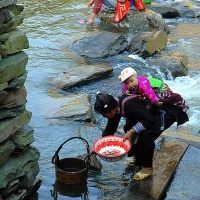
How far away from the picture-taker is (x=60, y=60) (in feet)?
33.3

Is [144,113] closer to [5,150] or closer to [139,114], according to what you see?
[139,114]

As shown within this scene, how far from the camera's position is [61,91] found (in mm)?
8367

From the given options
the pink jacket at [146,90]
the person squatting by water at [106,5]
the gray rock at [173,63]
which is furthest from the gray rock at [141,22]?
the pink jacket at [146,90]

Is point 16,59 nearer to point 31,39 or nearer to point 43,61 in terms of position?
point 43,61

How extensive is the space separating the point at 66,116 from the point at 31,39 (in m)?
4.97

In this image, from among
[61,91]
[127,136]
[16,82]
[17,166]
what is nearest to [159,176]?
[127,136]

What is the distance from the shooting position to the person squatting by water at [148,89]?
487 centimetres

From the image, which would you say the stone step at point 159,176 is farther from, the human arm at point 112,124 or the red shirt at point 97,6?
the red shirt at point 97,6

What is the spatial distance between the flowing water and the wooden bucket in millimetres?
127

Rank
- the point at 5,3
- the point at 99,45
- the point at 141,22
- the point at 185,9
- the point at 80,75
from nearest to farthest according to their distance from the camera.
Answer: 1. the point at 5,3
2. the point at 80,75
3. the point at 99,45
4. the point at 141,22
5. the point at 185,9

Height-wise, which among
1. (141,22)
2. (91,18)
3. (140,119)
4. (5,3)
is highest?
(5,3)

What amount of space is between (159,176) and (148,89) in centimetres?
101

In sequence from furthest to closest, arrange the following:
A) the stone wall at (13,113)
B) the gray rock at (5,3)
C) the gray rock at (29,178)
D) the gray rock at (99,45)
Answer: the gray rock at (99,45) < the gray rock at (29,178) < the stone wall at (13,113) < the gray rock at (5,3)

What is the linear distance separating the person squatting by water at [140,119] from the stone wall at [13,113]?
30.8 inches
